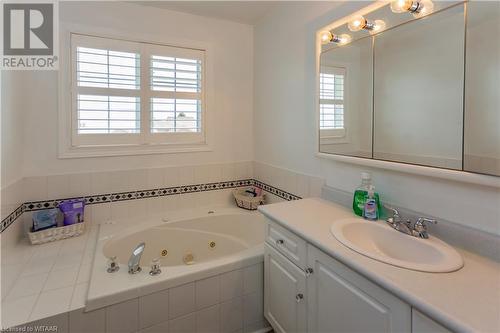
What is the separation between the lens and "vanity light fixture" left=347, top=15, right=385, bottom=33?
1.49m

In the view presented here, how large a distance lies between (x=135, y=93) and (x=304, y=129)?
58.0 inches

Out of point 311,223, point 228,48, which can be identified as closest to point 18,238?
point 311,223

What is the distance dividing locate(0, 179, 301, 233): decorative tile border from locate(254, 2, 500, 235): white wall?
0.26 m

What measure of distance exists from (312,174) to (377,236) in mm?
761

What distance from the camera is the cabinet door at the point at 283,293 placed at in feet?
4.66

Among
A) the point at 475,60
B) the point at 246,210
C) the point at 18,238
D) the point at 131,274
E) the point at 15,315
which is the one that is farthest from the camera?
the point at 246,210

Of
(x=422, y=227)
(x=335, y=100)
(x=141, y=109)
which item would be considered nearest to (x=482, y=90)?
(x=422, y=227)

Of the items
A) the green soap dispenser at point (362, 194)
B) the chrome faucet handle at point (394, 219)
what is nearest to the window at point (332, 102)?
the green soap dispenser at point (362, 194)

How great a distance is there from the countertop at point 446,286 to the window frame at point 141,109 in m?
1.69

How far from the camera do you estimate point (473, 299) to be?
807 millimetres

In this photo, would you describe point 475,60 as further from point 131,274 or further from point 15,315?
point 15,315

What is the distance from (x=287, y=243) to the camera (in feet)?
4.93

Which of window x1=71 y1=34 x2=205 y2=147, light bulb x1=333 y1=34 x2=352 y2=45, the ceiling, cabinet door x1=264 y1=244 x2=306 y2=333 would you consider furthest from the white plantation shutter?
cabinet door x1=264 y1=244 x2=306 y2=333

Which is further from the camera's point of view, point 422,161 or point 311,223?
point 311,223
